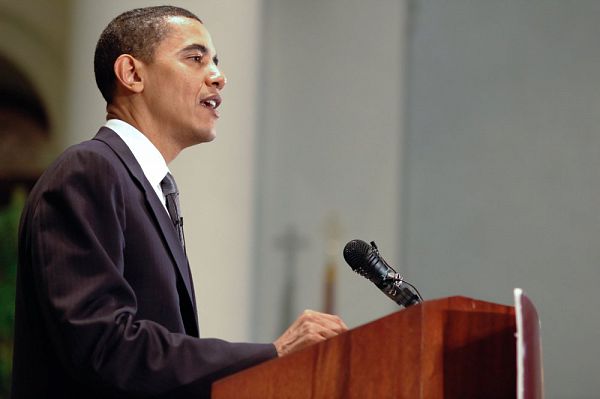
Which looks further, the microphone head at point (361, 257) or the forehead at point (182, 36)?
the forehead at point (182, 36)

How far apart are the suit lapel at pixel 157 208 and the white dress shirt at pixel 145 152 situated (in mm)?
59

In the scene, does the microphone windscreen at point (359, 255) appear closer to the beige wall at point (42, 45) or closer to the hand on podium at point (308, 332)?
the hand on podium at point (308, 332)

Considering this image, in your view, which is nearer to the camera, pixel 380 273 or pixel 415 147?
pixel 380 273

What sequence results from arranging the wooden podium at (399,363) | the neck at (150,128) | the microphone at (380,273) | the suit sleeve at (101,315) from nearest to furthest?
1. the wooden podium at (399,363)
2. the suit sleeve at (101,315)
3. the microphone at (380,273)
4. the neck at (150,128)

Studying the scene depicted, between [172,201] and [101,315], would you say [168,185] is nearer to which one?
[172,201]

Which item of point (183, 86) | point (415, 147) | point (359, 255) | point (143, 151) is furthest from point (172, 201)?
point (415, 147)

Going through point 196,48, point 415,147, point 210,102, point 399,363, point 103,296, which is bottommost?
point 399,363

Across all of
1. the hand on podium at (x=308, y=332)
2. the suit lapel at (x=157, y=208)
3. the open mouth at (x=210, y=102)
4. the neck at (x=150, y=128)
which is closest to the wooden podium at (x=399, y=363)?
the hand on podium at (x=308, y=332)

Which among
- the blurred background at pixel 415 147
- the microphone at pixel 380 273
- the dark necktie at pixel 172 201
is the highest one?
the blurred background at pixel 415 147

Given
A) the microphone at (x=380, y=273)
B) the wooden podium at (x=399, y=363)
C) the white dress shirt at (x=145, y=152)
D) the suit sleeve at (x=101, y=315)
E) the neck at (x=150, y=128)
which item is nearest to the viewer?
the wooden podium at (x=399, y=363)

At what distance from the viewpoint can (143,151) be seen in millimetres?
2322

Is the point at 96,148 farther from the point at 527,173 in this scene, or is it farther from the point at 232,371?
the point at 527,173

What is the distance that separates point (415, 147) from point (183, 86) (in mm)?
5313

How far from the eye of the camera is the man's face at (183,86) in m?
2.44
